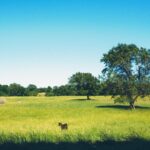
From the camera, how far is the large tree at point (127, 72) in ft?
232

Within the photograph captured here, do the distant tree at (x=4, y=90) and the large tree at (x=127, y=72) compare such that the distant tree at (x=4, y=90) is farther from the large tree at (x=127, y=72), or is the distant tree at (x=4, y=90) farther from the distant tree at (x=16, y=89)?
the large tree at (x=127, y=72)

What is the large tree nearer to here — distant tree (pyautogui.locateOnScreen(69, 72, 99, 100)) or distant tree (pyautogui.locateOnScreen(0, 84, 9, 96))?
distant tree (pyautogui.locateOnScreen(69, 72, 99, 100))

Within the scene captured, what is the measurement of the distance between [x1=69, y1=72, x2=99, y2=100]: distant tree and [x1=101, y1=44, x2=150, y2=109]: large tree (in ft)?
211

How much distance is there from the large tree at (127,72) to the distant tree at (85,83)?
6443cm

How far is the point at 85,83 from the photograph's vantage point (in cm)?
14588

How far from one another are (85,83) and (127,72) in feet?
240

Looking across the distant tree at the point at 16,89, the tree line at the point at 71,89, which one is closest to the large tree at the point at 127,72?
the tree line at the point at 71,89

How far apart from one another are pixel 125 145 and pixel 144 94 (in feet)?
189

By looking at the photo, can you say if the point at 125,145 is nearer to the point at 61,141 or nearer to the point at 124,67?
the point at 61,141

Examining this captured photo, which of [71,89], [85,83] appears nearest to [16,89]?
[71,89]

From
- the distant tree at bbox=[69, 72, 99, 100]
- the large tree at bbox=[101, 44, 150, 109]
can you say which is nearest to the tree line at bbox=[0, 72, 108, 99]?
the distant tree at bbox=[69, 72, 99, 100]

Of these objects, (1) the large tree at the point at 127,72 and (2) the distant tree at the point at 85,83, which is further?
(2) the distant tree at the point at 85,83

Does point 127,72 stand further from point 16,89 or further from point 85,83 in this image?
point 16,89

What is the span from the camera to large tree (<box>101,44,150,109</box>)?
70812mm
